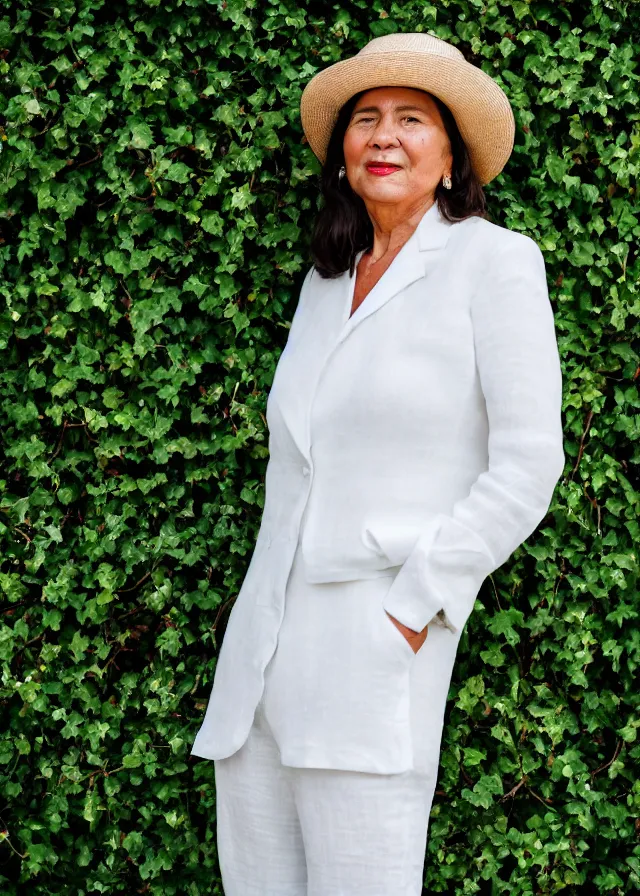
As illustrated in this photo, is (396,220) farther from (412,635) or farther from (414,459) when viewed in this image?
(412,635)

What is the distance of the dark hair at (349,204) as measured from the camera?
2664 millimetres

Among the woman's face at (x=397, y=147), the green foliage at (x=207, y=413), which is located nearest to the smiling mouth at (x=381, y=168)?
the woman's face at (x=397, y=147)

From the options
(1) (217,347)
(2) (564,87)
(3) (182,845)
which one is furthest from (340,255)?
(3) (182,845)

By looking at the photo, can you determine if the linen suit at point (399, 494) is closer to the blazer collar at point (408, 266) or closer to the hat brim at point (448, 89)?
the blazer collar at point (408, 266)

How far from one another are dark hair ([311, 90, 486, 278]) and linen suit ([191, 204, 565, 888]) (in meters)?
0.09

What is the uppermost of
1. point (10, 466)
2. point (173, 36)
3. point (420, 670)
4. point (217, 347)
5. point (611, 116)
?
point (173, 36)

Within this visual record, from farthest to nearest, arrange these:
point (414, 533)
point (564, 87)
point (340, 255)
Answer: point (564, 87), point (340, 255), point (414, 533)

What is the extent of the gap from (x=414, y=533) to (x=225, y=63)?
1.50 meters

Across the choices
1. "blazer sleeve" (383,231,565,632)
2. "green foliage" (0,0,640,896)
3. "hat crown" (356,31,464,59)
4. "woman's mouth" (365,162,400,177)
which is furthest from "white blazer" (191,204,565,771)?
"green foliage" (0,0,640,896)

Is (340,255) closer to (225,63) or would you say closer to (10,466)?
(225,63)

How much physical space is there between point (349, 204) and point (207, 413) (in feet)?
2.47

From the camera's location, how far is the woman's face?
2572 mm

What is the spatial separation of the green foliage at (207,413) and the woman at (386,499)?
59 centimetres

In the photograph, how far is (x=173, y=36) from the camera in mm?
3221
